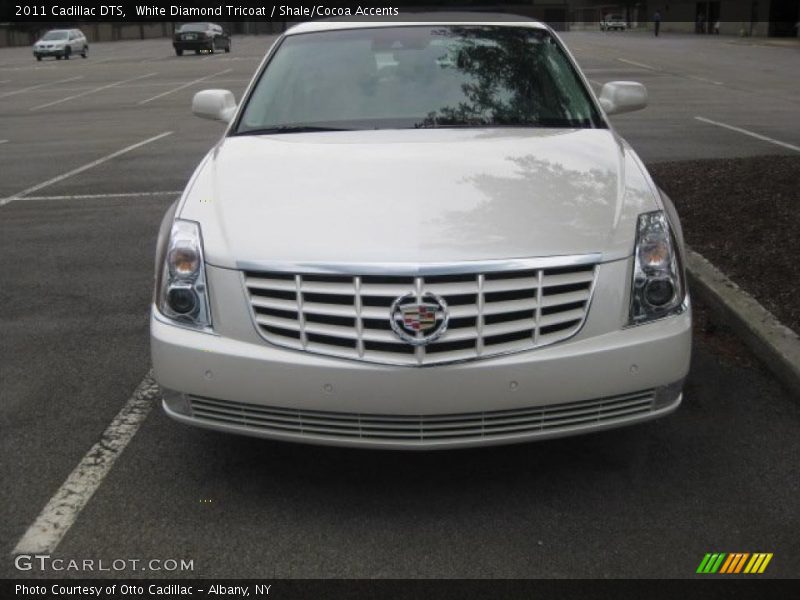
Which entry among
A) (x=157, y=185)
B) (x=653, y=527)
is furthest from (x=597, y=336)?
(x=157, y=185)

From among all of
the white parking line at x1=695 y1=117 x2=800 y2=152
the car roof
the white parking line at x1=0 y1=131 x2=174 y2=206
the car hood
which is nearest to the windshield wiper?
the car hood

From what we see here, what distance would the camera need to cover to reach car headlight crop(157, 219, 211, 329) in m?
3.46

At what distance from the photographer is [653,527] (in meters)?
3.33

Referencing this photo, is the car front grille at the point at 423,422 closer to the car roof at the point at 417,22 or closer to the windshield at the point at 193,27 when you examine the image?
the car roof at the point at 417,22

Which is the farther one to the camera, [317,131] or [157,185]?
[157,185]

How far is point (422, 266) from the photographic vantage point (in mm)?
3234

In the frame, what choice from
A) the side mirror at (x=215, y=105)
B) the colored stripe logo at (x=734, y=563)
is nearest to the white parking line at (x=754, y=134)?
the side mirror at (x=215, y=105)

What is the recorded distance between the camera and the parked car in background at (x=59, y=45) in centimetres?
4788

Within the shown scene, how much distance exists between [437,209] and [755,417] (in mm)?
1724

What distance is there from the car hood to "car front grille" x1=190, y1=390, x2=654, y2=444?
20.1 inches

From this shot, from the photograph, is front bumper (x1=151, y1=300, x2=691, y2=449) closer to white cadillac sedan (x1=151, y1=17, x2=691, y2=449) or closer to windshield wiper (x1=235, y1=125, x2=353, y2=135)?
white cadillac sedan (x1=151, y1=17, x2=691, y2=449)

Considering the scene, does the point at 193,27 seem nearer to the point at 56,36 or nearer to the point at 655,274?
the point at 56,36

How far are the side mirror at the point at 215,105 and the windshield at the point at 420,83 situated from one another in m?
0.45

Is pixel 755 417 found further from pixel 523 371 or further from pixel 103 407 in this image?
pixel 103 407
